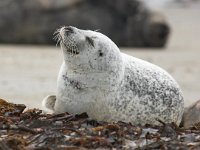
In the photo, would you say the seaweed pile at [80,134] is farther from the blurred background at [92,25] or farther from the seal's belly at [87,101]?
the blurred background at [92,25]

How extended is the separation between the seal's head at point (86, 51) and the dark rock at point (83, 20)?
30.2 ft

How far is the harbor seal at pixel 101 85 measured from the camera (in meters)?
5.96

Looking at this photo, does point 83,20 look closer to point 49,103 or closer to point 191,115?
point 191,115

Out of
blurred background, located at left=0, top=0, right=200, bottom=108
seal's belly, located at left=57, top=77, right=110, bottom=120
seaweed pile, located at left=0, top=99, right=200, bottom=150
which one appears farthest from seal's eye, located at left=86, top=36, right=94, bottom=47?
blurred background, located at left=0, top=0, right=200, bottom=108

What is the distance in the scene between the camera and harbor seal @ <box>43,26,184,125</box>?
596 centimetres

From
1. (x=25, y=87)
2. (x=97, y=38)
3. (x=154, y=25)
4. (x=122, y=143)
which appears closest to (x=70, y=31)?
(x=97, y=38)

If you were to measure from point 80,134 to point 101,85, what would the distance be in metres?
0.87

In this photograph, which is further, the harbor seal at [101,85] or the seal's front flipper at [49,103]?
the seal's front flipper at [49,103]

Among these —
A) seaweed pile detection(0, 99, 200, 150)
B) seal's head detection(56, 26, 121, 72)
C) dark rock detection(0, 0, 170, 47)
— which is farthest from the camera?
dark rock detection(0, 0, 170, 47)

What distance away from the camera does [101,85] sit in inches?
236

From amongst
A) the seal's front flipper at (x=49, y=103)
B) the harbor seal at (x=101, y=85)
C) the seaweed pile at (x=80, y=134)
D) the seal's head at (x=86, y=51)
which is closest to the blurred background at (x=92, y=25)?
the seal's front flipper at (x=49, y=103)

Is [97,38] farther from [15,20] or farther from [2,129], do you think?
[15,20]

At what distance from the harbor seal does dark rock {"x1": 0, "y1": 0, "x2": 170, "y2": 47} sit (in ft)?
29.7

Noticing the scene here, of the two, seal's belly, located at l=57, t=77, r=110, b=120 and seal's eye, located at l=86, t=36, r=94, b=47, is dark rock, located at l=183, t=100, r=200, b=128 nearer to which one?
seal's belly, located at l=57, t=77, r=110, b=120
